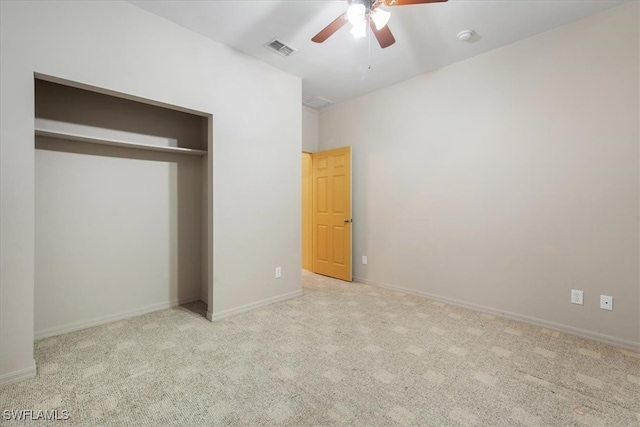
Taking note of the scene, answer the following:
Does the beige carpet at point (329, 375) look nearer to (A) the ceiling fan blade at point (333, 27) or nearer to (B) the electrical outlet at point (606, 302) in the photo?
(B) the electrical outlet at point (606, 302)

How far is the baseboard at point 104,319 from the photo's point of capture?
2521mm

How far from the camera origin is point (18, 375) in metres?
1.88

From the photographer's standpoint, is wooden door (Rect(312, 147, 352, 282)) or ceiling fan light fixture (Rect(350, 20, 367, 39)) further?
wooden door (Rect(312, 147, 352, 282))

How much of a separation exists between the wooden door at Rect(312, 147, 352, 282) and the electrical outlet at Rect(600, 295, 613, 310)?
2.74 m

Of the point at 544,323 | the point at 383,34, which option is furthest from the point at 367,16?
the point at 544,323

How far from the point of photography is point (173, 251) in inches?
131

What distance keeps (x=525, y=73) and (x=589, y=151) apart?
37.7 inches

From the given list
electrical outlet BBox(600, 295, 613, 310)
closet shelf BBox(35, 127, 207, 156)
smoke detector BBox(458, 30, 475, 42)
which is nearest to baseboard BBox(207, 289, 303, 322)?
closet shelf BBox(35, 127, 207, 156)

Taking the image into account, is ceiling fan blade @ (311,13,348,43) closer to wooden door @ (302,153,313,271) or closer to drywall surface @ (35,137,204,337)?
drywall surface @ (35,137,204,337)

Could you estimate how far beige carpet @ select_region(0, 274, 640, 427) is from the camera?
161 centimetres

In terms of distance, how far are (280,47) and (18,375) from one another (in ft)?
11.0

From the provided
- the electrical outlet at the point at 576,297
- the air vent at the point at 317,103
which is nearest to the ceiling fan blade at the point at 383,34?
the air vent at the point at 317,103

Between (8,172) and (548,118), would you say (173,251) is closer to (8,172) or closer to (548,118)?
(8,172)

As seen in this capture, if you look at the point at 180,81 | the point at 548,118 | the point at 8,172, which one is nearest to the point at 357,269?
the point at 548,118
